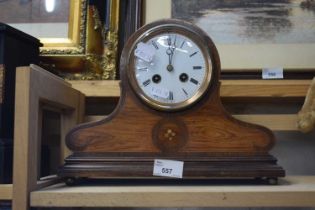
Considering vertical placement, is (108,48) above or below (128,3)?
below

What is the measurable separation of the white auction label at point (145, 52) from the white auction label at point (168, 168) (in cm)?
20

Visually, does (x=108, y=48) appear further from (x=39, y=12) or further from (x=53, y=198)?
(x=53, y=198)

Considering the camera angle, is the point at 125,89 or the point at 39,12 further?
the point at 39,12

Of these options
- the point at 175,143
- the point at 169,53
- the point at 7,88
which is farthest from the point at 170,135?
the point at 7,88

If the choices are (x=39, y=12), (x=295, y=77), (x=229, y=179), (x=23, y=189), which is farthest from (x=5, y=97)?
(x=295, y=77)

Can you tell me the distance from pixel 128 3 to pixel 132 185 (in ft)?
1.60

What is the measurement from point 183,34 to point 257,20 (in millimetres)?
→ 307

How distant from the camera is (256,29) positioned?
108cm

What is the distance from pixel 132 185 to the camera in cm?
83

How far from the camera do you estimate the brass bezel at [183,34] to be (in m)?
0.84

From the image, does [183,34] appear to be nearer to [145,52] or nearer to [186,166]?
[145,52]

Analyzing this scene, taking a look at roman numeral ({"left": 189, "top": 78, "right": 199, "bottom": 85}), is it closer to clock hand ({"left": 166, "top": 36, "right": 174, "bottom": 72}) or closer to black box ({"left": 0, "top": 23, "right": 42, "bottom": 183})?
clock hand ({"left": 166, "top": 36, "right": 174, "bottom": 72})

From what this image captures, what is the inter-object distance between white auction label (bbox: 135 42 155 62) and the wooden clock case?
0.04m

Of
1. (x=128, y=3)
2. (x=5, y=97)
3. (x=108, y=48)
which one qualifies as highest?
(x=128, y=3)
